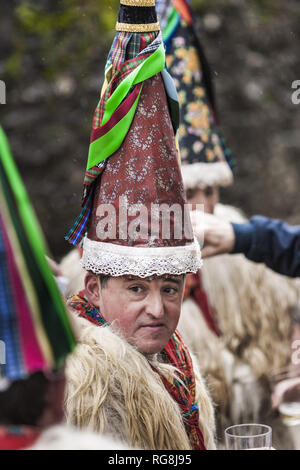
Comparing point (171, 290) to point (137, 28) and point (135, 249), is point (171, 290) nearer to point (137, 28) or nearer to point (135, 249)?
point (135, 249)

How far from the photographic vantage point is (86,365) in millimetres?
1322

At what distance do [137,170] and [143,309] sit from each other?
298mm

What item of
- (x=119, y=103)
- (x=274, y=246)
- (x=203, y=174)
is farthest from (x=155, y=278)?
(x=203, y=174)

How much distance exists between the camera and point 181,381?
150cm

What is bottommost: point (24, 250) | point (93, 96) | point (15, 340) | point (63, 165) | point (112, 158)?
point (15, 340)

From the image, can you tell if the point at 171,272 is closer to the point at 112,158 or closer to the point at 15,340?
the point at 112,158

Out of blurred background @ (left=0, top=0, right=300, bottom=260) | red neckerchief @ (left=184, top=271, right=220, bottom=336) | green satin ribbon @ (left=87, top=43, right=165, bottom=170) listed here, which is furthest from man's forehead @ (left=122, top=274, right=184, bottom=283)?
blurred background @ (left=0, top=0, right=300, bottom=260)

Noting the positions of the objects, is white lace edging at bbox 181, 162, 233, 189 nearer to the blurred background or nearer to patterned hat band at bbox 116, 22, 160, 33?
patterned hat band at bbox 116, 22, 160, 33

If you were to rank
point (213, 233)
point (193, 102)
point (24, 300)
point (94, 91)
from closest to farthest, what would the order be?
1. point (24, 300)
2. point (213, 233)
3. point (193, 102)
4. point (94, 91)

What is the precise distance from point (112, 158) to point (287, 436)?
1.35 meters

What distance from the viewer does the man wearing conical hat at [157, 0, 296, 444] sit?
2373 millimetres

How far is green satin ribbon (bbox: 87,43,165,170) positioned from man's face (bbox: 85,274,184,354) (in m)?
0.28

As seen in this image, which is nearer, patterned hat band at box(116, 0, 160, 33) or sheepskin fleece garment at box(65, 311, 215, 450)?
sheepskin fleece garment at box(65, 311, 215, 450)

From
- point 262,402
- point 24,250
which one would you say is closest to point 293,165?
point 262,402
